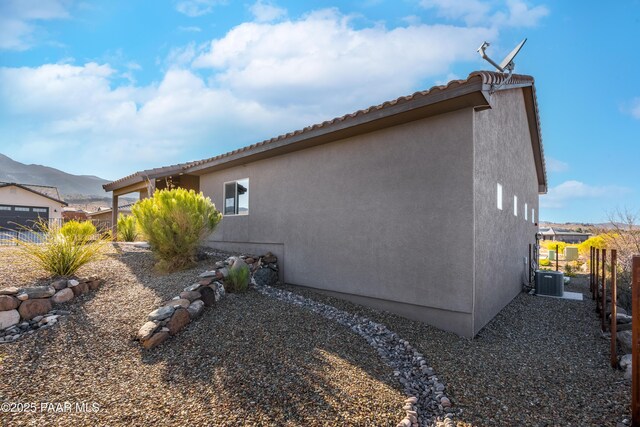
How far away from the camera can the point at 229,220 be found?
10.7m

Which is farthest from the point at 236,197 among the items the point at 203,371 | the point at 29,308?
the point at 203,371

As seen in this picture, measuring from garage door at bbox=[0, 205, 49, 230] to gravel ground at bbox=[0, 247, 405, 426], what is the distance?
24.9 m

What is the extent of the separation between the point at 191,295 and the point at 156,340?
1.18 m

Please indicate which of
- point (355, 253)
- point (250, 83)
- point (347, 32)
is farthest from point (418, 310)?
point (250, 83)

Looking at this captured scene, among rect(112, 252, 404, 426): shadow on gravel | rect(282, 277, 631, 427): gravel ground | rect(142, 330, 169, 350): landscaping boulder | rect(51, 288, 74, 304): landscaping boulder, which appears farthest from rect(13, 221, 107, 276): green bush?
rect(282, 277, 631, 427): gravel ground

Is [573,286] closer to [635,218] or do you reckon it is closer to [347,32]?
[635,218]

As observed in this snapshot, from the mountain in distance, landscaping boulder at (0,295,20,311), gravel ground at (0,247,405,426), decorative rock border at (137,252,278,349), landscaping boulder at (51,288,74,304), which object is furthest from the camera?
the mountain in distance

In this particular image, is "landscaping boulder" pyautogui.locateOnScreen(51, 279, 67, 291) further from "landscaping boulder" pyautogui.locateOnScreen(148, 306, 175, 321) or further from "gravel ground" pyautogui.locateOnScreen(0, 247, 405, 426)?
"landscaping boulder" pyautogui.locateOnScreen(148, 306, 175, 321)

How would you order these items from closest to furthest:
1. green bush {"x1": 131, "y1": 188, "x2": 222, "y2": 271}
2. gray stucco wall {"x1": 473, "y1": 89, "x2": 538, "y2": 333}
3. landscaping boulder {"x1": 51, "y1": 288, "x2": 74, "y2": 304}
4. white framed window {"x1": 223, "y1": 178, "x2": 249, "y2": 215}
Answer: landscaping boulder {"x1": 51, "y1": 288, "x2": 74, "y2": 304} → gray stucco wall {"x1": 473, "y1": 89, "x2": 538, "y2": 333} → green bush {"x1": 131, "y1": 188, "x2": 222, "y2": 271} → white framed window {"x1": 223, "y1": 178, "x2": 249, "y2": 215}

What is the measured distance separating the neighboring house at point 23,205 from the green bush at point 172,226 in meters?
21.2

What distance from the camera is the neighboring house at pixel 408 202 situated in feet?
18.7

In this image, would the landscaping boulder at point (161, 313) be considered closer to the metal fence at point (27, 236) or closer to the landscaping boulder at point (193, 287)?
the landscaping boulder at point (193, 287)

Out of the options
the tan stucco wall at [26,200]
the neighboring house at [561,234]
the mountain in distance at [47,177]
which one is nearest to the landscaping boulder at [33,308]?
the tan stucco wall at [26,200]

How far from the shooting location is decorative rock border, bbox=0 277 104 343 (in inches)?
195
